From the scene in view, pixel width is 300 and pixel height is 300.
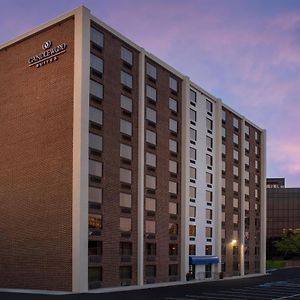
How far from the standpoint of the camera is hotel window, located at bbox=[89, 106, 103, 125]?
5100 cm

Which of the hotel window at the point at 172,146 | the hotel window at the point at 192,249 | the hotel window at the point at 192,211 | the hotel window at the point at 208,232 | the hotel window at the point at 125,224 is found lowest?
the hotel window at the point at 192,249

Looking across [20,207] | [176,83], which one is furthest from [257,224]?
[20,207]

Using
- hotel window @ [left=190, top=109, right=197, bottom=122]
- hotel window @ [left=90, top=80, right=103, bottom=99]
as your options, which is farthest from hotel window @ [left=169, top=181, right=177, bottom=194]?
hotel window @ [left=90, top=80, right=103, bottom=99]

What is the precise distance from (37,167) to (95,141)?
6.08 m

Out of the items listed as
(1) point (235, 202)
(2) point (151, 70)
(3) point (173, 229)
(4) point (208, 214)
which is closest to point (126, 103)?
(2) point (151, 70)

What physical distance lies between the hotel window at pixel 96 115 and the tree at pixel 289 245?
87.2 meters

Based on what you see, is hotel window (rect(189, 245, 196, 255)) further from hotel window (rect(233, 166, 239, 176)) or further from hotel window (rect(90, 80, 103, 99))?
hotel window (rect(90, 80, 103, 99))

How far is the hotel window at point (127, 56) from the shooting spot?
183 ft

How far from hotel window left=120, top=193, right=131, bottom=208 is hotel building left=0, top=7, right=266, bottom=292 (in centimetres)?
10

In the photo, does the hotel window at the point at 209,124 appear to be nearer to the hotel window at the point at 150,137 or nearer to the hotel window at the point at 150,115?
the hotel window at the point at 150,115

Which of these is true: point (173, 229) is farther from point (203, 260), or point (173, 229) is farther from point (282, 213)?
point (282, 213)

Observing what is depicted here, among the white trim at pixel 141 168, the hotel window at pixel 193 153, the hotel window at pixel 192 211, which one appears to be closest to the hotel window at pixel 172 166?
the hotel window at pixel 193 153

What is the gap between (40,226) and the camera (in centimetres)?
5025

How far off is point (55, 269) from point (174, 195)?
65.0ft
